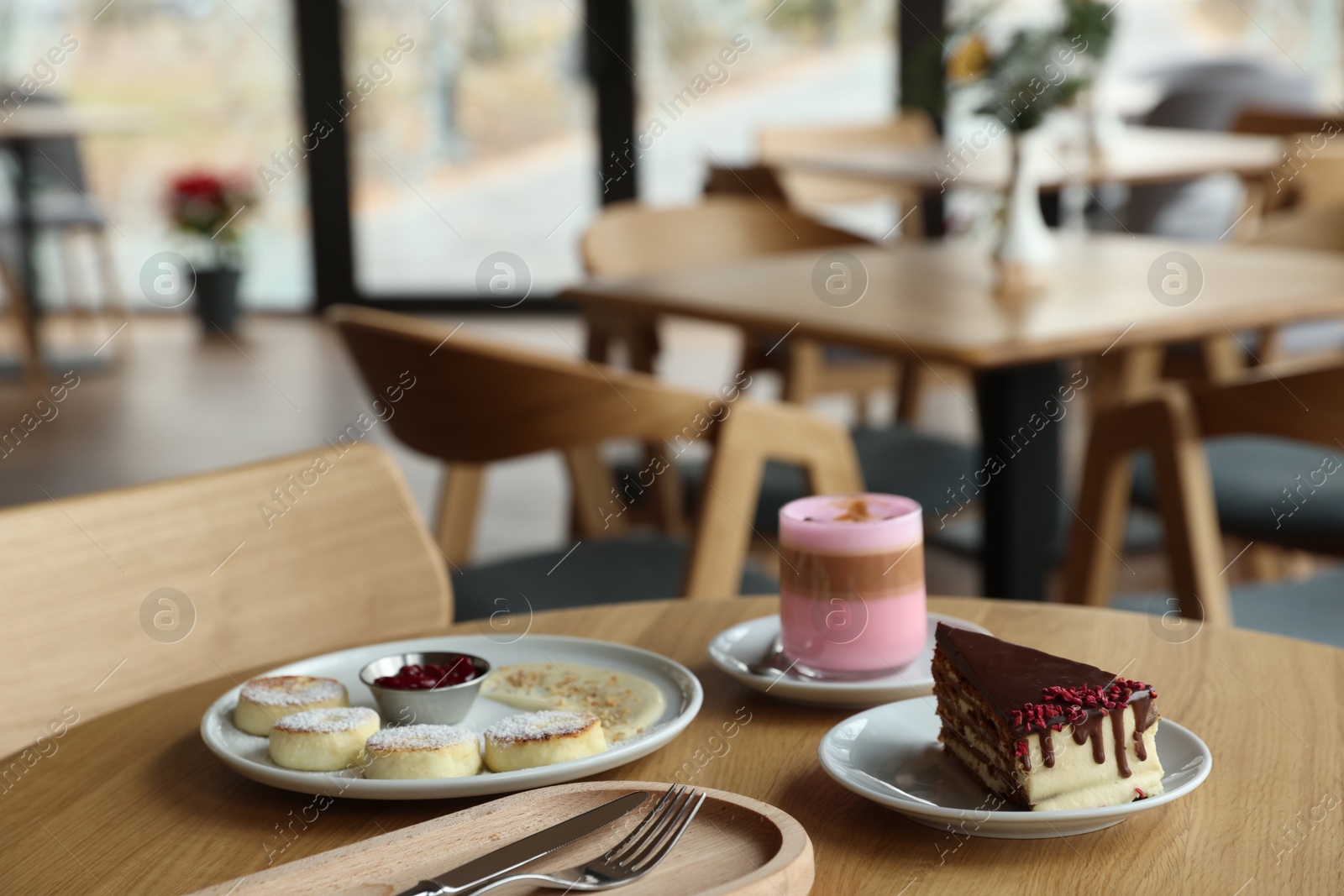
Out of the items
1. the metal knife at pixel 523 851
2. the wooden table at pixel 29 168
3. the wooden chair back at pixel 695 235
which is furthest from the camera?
the wooden table at pixel 29 168

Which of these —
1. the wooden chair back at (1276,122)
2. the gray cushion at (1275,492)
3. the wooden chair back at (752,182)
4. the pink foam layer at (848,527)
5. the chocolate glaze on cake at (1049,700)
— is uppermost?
the wooden chair back at (1276,122)

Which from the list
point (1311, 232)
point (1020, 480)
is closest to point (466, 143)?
point (1311, 232)

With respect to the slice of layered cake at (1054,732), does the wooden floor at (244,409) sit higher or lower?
lower

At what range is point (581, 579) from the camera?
6.10ft

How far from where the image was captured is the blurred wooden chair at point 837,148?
Answer: 14.5 ft

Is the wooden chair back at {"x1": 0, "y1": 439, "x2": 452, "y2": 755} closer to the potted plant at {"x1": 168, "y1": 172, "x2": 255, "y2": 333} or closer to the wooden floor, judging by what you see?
the wooden floor

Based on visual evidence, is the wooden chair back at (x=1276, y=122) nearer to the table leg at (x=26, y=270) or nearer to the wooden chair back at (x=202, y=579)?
the wooden chair back at (x=202, y=579)

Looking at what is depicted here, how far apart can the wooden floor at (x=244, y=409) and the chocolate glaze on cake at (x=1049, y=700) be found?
8.41ft

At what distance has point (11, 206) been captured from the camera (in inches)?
250

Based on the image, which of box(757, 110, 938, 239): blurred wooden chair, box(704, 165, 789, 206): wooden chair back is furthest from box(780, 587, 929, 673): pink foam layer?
box(757, 110, 938, 239): blurred wooden chair

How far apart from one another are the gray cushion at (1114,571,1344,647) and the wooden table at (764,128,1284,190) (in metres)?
2.07

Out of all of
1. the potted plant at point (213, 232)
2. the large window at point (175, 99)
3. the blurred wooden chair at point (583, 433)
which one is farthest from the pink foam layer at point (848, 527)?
the large window at point (175, 99)

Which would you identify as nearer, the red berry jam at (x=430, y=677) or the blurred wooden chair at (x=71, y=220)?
the red berry jam at (x=430, y=677)

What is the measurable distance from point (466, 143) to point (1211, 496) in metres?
5.81
